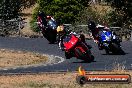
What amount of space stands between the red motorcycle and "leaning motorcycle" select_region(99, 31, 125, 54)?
2801 millimetres

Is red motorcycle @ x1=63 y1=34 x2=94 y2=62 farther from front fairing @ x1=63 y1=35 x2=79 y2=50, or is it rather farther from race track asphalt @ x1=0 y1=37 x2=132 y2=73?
race track asphalt @ x1=0 y1=37 x2=132 y2=73

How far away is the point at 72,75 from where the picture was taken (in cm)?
1806

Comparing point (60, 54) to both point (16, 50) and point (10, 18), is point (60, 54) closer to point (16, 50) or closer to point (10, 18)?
point (16, 50)

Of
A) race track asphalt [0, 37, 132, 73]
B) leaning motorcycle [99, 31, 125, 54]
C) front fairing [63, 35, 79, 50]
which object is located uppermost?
front fairing [63, 35, 79, 50]

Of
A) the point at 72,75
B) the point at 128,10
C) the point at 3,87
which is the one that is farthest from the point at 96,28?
the point at 128,10

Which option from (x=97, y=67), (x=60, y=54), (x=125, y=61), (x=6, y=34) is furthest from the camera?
(x=6, y=34)

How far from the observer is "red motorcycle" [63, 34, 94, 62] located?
886 inches

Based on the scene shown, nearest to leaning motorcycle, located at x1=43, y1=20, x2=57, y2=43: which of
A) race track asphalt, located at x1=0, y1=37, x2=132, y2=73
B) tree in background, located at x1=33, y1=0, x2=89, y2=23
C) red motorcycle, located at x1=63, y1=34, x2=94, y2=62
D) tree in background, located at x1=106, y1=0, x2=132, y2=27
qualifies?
race track asphalt, located at x1=0, y1=37, x2=132, y2=73

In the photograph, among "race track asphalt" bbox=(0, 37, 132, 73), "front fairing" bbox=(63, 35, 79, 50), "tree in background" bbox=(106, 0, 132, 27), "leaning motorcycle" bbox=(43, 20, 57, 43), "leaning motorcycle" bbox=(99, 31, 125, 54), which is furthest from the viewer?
"tree in background" bbox=(106, 0, 132, 27)

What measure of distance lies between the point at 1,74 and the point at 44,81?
7.30 feet

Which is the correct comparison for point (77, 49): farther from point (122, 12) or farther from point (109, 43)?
point (122, 12)

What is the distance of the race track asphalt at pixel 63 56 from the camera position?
20.1 metres

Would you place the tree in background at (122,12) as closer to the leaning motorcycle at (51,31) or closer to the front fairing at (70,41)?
the leaning motorcycle at (51,31)

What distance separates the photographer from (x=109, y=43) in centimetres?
2542
